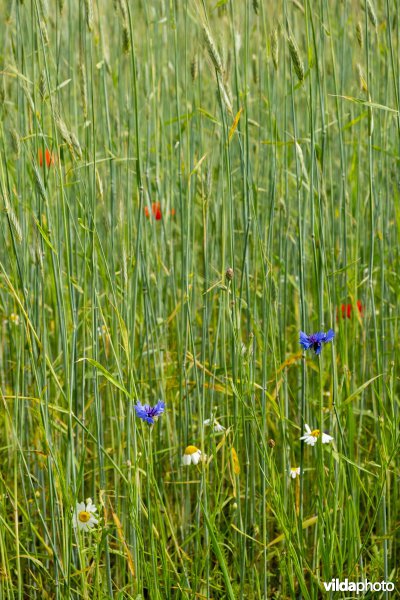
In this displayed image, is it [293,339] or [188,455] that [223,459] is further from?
[293,339]

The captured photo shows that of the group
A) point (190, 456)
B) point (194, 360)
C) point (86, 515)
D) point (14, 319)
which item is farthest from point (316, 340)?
point (14, 319)

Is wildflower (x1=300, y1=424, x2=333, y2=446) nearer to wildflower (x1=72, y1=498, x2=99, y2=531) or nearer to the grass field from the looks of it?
the grass field

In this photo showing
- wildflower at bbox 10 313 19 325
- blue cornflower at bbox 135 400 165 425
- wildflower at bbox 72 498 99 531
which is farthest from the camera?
wildflower at bbox 10 313 19 325

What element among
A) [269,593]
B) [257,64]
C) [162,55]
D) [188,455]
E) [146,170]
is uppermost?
[162,55]

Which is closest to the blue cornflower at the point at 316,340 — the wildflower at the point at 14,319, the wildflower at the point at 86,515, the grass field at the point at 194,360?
the grass field at the point at 194,360

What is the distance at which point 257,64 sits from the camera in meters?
1.49

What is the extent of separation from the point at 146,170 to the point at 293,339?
1.77 ft

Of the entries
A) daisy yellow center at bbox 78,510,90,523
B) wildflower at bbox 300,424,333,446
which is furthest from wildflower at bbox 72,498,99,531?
wildflower at bbox 300,424,333,446

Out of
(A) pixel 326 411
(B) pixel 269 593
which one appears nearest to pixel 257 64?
(A) pixel 326 411

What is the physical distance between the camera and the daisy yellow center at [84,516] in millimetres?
1199

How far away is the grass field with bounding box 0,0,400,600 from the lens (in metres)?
1.08

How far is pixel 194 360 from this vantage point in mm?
1106

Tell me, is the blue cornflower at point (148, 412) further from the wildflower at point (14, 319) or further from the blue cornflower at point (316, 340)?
the wildflower at point (14, 319)

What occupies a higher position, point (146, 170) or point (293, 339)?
point (146, 170)
